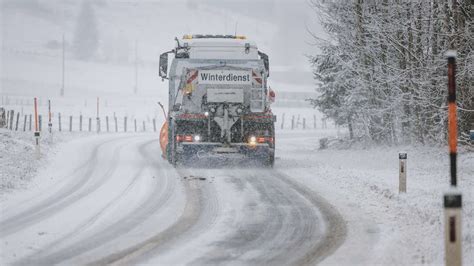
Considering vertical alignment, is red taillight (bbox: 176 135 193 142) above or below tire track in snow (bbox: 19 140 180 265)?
above

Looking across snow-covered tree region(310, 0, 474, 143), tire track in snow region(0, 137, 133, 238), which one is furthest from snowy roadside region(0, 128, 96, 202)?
snow-covered tree region(310, 0, 474, 143)

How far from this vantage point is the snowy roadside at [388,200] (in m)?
6.82

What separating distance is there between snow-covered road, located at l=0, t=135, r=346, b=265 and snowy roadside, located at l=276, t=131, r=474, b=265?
338mm

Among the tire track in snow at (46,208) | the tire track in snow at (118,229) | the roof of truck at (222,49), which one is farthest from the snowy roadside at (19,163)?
the roof of truck at (222,49)

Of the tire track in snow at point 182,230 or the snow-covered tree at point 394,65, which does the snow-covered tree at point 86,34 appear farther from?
the tire track in snow at point 182,230

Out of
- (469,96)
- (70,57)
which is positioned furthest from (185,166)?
(70,57)

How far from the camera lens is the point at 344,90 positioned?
83.0ft

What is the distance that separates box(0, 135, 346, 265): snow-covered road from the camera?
22.4 feet

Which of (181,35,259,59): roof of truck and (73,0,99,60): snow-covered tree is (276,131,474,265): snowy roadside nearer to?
(181,35,259,59): roof of truck

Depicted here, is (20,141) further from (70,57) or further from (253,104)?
(70,57)

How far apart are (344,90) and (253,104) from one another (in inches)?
371

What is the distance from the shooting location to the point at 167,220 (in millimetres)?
8875

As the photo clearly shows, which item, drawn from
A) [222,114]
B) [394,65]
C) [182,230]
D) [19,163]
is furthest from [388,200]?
[394,65]

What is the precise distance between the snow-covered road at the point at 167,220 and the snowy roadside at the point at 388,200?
0.34 meters
